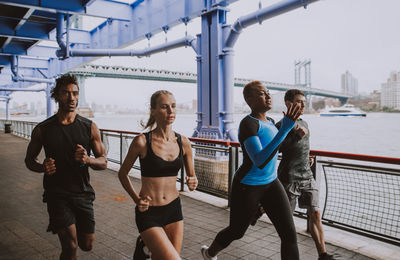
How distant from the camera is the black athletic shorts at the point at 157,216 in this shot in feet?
6.73

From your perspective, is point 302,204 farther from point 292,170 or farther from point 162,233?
point 162,233

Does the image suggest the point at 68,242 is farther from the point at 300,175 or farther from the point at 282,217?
the point at 300,175

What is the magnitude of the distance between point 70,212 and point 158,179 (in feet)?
2.62

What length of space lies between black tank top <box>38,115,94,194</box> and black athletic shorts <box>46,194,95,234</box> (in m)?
0.06

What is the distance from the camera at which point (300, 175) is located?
122 inches

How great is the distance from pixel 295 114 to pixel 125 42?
12346mm

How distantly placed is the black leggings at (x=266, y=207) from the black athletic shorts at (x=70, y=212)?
3.69 feet

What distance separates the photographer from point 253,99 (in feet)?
8.23

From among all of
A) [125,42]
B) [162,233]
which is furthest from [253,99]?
[125,42]

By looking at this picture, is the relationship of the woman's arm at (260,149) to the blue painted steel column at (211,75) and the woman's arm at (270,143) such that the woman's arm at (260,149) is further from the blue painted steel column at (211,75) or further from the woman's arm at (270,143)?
the blue painted steel column at (211,75)

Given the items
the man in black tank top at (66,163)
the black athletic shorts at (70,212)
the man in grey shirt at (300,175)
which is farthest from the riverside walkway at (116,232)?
the man in black tank top at (66,163)

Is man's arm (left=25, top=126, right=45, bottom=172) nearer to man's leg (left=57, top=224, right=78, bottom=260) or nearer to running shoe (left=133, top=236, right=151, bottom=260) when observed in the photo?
man's leg (left=57, top=224, right=78, bottom=260)

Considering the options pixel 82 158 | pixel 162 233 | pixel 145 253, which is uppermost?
pixel 82 158

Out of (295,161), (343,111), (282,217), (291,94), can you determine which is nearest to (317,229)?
(295,161)
